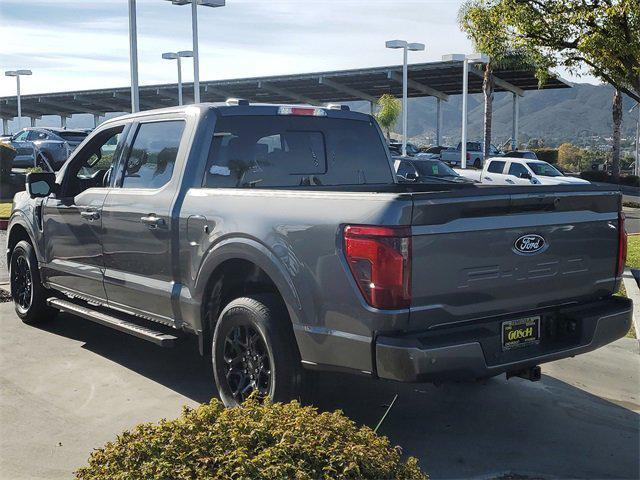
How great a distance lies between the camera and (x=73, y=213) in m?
6.42

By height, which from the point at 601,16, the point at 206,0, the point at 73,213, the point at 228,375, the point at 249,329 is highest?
the point at 206,0

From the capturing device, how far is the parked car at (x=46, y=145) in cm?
2725

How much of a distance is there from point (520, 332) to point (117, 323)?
3034 mm

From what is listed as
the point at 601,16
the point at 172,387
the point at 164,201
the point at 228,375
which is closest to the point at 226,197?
the point at 164,201

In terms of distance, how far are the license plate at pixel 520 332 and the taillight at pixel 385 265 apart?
2.31ft

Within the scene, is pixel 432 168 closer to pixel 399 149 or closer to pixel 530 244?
pixel 530 244

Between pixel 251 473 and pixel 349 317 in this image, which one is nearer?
pixel 251 473

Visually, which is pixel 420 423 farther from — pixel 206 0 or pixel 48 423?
pixel 206 0

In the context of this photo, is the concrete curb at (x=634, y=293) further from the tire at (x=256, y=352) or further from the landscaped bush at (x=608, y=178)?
the landscaped bush at (x=608, y=178)

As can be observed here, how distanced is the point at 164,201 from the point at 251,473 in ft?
9.95

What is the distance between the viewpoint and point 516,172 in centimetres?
2645

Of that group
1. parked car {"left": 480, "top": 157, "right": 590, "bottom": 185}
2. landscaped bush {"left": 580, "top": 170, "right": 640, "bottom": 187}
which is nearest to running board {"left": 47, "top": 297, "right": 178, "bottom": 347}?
parked car {"left": 480, "top": 157, "right": 590, "bottom": 185}

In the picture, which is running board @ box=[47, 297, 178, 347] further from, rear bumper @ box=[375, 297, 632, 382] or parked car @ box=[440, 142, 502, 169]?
parked car @ box=[440, 142, 502, 169]

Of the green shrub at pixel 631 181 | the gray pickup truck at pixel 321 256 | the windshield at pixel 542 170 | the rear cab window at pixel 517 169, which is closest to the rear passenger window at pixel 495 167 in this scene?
the rear cab window at pixel 517 169
